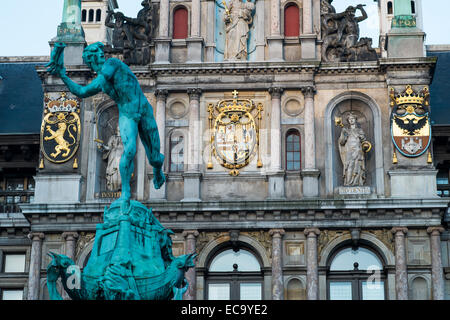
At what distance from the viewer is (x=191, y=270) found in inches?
1267

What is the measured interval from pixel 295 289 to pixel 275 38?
29.6ft

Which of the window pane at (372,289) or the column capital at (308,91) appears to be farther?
the column capital at (308,91)

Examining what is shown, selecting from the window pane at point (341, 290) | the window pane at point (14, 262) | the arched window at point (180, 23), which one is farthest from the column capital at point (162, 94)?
the window pane at point (341, 290)

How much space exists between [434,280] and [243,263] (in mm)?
6318

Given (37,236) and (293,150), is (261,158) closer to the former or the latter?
(293,150)

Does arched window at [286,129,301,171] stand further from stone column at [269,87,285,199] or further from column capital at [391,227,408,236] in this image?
column capital at [391,227,408,236]

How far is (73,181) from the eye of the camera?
34219mm

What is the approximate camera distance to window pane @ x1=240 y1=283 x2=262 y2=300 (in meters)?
33.1

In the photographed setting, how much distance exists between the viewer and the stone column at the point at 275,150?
33469 mm

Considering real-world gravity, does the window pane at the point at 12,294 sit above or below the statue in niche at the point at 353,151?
below

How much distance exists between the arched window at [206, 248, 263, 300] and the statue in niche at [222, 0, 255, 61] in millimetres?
7183

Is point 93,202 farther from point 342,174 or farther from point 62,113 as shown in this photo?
point 342,174

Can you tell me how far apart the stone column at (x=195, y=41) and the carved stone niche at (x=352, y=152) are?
17.2ft

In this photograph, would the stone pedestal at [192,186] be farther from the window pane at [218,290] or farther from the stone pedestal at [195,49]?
the stone pedestal at [195,49]
